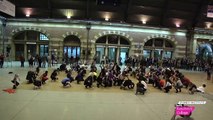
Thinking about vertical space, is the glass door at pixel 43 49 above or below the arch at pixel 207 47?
below

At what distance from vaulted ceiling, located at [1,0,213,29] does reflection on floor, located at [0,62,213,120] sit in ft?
49.5

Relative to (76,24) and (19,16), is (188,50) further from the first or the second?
(19,16)

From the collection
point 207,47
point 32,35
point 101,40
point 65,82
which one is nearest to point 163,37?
point 207,47

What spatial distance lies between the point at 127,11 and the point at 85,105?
61.8 ft

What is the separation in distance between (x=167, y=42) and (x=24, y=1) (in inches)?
779

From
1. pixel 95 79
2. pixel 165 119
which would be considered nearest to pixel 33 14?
pixel 95 79

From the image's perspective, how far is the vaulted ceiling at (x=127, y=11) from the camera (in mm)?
24031

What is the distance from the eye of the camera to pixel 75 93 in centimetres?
1037

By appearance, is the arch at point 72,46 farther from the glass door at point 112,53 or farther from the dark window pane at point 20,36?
the dark window pane at point 20,36

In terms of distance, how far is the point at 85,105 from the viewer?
325 inches

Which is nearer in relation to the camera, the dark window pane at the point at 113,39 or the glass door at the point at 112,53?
the dark window pane at the point at 113,39

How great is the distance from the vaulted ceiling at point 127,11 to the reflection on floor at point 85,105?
1509 cm

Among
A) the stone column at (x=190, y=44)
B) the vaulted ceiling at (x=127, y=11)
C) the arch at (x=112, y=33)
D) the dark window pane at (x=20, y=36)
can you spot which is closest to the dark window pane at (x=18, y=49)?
the dark window pane at (x=20, y=36)

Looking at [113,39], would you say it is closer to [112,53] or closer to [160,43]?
[112,53]
